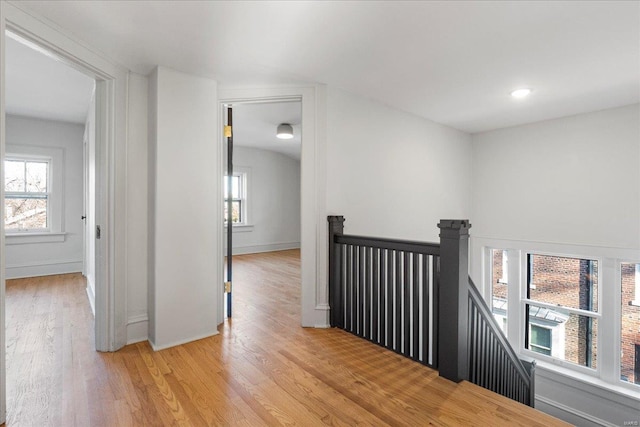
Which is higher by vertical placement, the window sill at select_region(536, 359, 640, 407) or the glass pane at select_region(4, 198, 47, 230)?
the glass pane at select_region(4, 198, 47, 230)

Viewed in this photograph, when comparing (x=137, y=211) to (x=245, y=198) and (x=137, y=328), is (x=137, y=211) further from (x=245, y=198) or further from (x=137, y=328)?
(x=245, y=198)

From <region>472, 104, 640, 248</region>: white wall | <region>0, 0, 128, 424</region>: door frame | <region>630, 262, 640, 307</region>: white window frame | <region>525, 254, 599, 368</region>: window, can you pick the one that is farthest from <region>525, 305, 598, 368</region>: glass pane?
<region>0, 0, 128, 424</region>: door frame

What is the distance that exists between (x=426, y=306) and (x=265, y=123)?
3.88m

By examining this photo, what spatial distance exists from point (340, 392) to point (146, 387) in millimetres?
1163

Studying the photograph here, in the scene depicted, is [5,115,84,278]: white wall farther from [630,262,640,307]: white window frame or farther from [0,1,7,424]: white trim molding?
[630,262,640,307]: white window frame

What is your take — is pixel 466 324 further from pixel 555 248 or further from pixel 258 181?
pixel 258 181

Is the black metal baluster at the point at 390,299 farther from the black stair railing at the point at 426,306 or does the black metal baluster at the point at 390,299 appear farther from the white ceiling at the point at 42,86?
the white ceiling at the point at 42,86

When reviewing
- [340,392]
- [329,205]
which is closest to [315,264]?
[329,205]

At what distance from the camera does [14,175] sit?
473 cm

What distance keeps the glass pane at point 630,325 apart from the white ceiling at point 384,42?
2.07m

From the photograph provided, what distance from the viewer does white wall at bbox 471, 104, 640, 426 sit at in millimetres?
3545

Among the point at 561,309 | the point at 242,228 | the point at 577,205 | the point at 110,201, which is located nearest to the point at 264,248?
the point at 242,228

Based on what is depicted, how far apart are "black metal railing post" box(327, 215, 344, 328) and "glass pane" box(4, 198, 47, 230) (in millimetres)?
4912

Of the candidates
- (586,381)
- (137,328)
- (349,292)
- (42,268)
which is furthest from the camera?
(42,268)
